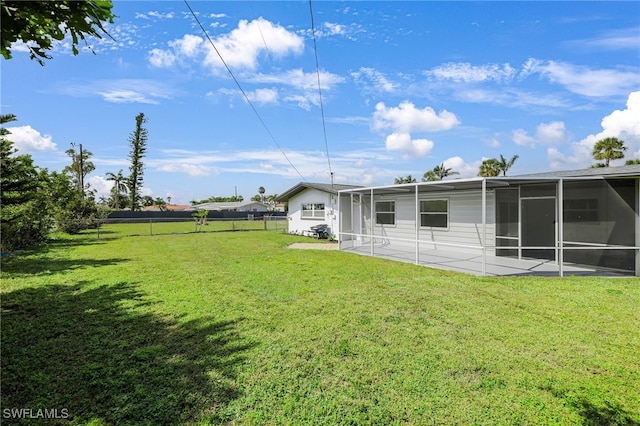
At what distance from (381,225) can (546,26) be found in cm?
958

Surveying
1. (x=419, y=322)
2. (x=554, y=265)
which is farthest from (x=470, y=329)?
(x=554, y=265)

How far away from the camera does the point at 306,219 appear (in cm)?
1944

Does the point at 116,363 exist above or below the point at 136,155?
below

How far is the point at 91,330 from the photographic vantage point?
14.0 ft

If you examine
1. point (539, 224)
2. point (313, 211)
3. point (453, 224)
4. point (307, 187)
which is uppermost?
point (307, 187)

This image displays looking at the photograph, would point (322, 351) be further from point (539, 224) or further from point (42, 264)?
point (42, 264)

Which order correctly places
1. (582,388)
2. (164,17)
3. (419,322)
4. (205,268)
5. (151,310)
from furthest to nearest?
(205,268)
(164,17)
(151,310)
(419,322)
(582,388)

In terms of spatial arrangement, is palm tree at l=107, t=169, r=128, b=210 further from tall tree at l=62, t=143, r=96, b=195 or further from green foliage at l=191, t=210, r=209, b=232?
green foliage at l=191, t=210, r=209, b=232

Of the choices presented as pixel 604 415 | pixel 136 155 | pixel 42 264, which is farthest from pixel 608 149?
pixel 136 155

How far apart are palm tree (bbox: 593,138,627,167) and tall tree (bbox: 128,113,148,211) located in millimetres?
57345

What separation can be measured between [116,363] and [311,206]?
16.0m

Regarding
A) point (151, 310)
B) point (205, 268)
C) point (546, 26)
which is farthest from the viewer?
point (546, 26)

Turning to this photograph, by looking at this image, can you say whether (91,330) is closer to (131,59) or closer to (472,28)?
(131,59)

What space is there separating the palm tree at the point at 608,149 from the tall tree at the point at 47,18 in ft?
124
